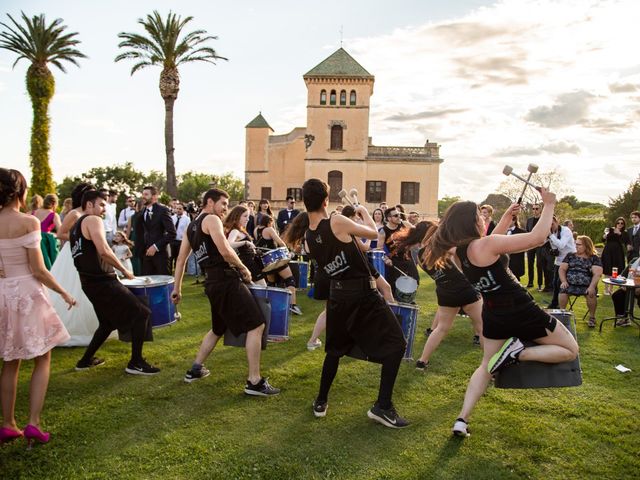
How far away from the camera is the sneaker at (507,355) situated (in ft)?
13.2

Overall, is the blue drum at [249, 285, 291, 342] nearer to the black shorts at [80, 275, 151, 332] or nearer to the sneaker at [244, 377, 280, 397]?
the sneaker at [244, 377, 280, 397]

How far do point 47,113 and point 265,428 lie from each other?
109ft

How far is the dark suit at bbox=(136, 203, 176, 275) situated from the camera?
31.2ft

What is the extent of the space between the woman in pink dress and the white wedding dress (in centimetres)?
290

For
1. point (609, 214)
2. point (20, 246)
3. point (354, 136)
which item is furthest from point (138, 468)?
point (354, 136)

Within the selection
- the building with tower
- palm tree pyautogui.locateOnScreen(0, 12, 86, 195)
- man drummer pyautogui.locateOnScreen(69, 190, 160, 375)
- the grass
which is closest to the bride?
the grass

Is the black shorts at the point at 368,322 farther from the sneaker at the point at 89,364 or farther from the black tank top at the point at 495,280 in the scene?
the sneaker at the point at 89,364

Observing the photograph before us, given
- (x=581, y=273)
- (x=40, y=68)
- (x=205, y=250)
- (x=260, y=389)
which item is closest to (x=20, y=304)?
(x=205, y=250)

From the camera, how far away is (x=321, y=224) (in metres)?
4.47

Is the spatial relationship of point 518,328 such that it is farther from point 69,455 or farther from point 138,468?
point 69,455

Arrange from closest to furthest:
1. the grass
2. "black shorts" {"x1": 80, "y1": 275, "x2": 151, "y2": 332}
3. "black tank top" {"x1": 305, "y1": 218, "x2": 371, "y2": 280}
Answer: the grass < "black tank top" {"x1": 305, "y1": 218, "x2": 371, "y2": 280} < "black shorts" {"x1": 80, "y1": 275, "x2": 151, "y2": 332}

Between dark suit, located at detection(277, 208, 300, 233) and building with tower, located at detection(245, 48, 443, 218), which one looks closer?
dark suit, located at detection(277, 208, 300, 233)

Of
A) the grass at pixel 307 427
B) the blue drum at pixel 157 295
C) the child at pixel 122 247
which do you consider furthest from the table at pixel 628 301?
the child at pixel 122 247

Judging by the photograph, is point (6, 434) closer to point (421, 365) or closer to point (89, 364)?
point (89, 364)
